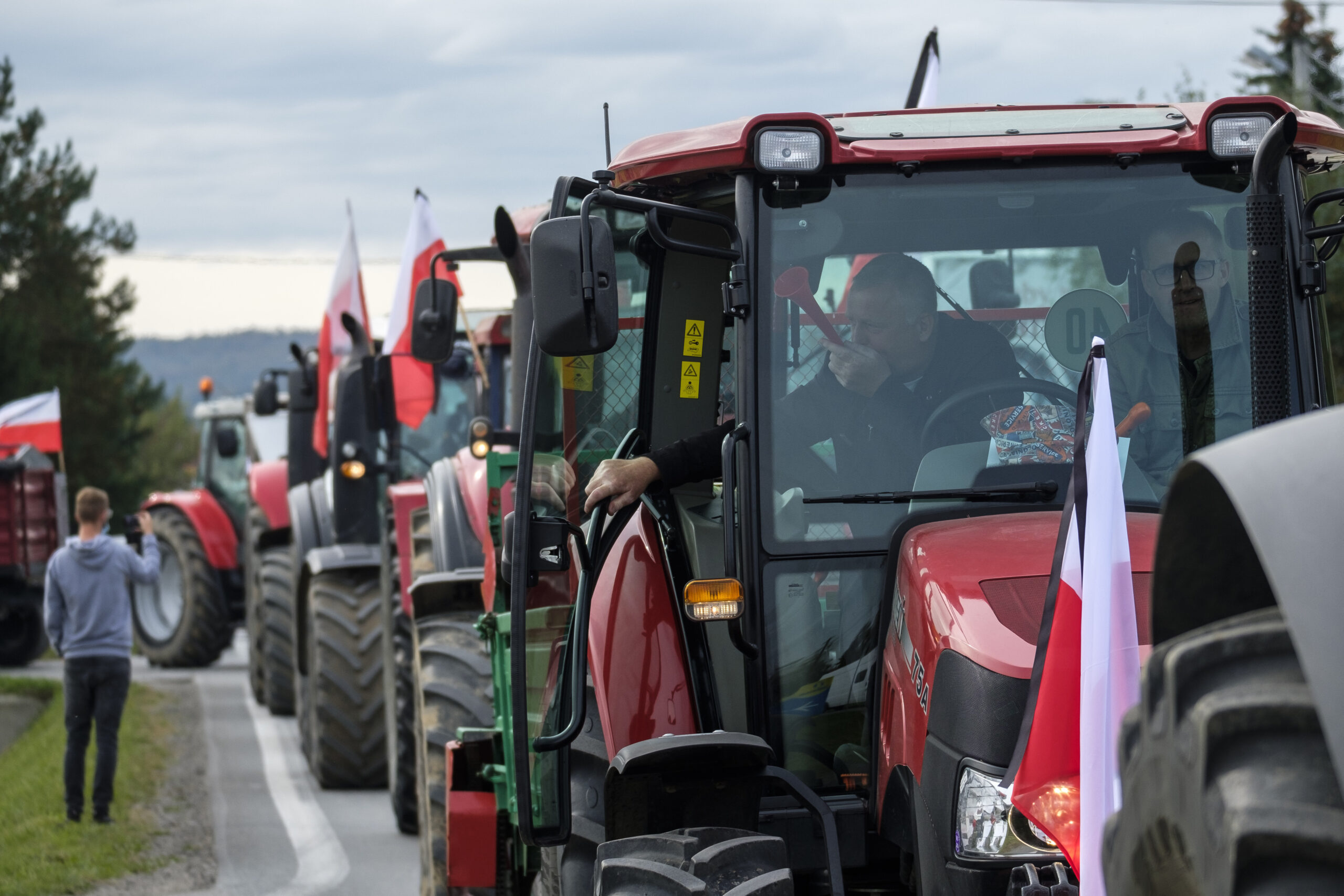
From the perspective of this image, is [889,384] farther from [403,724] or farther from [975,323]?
[403,724]

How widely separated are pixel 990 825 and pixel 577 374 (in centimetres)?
179

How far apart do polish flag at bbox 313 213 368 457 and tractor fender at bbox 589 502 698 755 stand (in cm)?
768

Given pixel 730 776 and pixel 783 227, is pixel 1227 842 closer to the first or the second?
pixel 730 776

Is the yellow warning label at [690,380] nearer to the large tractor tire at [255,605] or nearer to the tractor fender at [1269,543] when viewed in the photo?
the tractor fender at [1269,543]

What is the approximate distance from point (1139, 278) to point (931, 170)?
0.53 metres

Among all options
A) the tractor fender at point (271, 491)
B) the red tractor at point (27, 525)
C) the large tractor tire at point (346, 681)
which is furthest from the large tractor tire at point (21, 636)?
the large tractor tire at point (346, 681)

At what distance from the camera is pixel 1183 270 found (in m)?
3.75

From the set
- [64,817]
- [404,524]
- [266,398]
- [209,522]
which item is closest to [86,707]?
[64,817]

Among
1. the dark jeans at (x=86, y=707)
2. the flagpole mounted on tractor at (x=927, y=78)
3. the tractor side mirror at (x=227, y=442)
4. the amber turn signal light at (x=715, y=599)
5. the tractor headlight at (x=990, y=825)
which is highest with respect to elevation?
the flagpole mounted on tractor at (x=927, y=78)

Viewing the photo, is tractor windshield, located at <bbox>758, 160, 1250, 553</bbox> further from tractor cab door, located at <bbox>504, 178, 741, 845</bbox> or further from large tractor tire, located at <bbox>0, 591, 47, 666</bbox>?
large tractor tire, located at <bbox>0, 591, 47, 666</bbox>

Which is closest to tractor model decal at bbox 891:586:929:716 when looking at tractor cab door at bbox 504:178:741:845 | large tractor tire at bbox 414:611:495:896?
tractor cab door at bbox 504:178:741:845

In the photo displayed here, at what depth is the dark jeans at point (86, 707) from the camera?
9289mm

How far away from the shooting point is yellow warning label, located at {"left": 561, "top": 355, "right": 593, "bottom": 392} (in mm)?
4398

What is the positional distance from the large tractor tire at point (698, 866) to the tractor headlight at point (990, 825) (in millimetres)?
396
